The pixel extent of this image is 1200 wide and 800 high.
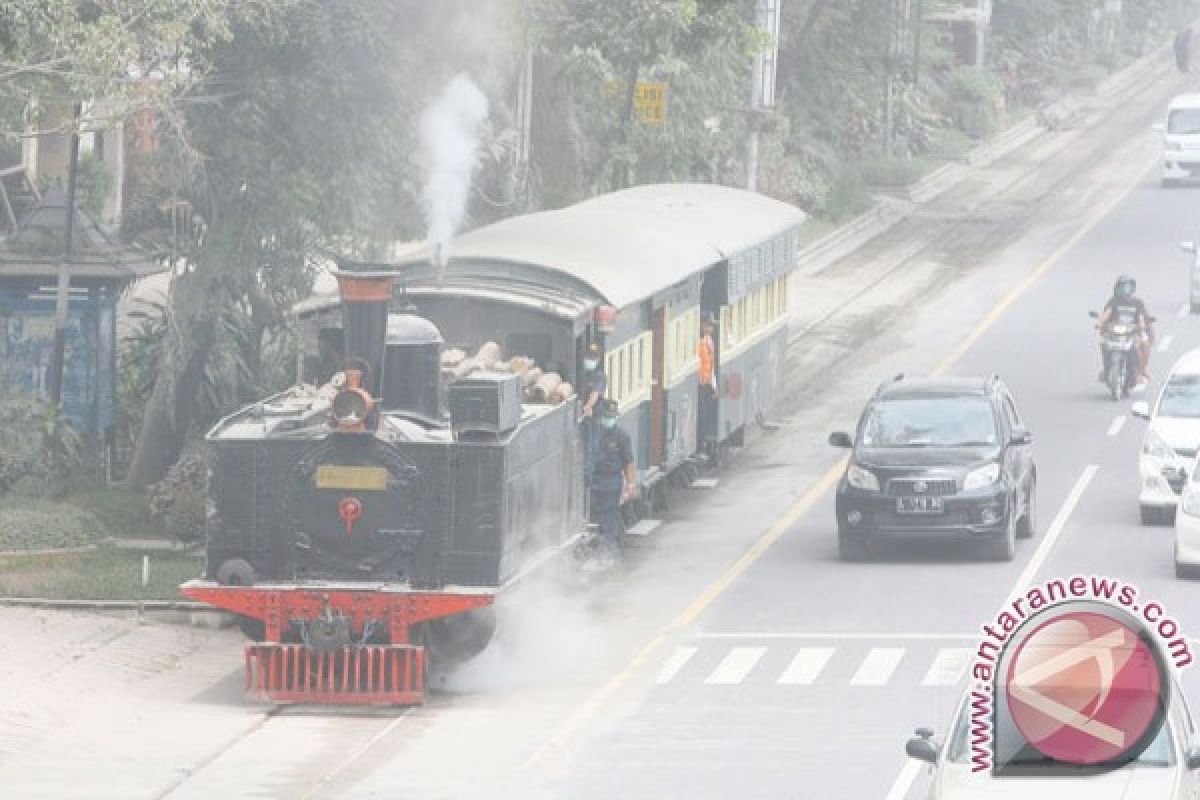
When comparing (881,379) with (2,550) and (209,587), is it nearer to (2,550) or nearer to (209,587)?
(2,550)

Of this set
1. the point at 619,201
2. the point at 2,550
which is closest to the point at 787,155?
the point at 619,201

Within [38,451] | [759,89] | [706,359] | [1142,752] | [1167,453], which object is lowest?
[38,451]

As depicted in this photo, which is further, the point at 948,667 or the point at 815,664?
the point at 815,664

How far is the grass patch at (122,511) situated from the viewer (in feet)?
82.8

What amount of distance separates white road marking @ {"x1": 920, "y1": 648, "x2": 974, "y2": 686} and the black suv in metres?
3.89

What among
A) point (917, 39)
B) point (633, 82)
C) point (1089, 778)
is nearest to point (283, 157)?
point (633, 82)

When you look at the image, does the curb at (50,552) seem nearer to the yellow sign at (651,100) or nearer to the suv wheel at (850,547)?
the suv wheel at (850,547)

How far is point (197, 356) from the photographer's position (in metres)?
27.3

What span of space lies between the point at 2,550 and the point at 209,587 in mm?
5345

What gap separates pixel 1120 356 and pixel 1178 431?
8840 mm

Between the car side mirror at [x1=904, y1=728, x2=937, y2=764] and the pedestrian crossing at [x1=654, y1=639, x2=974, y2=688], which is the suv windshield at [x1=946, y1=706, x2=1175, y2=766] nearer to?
the car side mirror at [x1=904, y1=728, x2=937, y2=764]

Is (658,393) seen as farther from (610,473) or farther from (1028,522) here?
(1028,522)

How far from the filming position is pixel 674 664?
20234 mm

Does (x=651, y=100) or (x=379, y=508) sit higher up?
(x=651, y=100)
